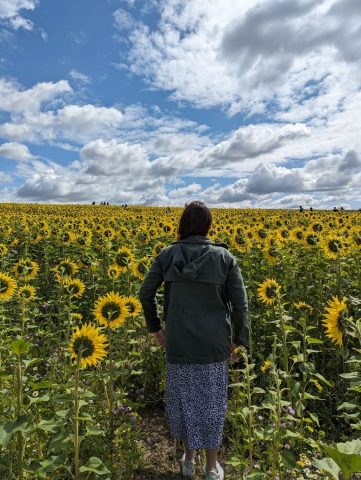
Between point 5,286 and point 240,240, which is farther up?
point 240,240

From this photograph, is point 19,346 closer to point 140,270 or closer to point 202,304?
point 202,304


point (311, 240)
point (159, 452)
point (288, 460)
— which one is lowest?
point (159, 452)

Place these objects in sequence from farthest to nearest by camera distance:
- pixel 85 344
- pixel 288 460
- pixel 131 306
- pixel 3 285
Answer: pixel 3 285, pixel 131 306, pixel 85 344, pixel 288 460

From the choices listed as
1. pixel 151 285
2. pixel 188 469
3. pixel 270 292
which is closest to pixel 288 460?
pixel 188 469

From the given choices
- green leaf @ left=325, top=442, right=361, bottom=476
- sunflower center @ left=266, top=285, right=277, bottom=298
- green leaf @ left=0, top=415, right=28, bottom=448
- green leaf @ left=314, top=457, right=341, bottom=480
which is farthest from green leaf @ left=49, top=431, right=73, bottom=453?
sunflower center @ left=266, top=285, right=277, bottom=298

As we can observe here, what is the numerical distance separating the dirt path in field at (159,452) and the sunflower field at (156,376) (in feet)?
0.19

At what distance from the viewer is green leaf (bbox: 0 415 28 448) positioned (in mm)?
2361

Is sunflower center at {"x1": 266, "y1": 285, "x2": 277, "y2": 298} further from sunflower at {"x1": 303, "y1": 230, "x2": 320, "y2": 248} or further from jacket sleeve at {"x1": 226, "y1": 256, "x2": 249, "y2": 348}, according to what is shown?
sunflower at {"x1": 303, "y1": 230, "x2": 320, "y2": 248}

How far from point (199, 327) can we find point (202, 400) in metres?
0.63

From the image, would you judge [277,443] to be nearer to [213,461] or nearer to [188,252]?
[213,461]

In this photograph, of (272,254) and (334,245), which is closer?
(334,245)

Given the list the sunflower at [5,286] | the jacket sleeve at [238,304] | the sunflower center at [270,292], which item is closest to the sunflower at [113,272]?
the sunflower at [5,286]

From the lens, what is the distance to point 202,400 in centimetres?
341

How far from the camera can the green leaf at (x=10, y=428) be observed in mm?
2361
